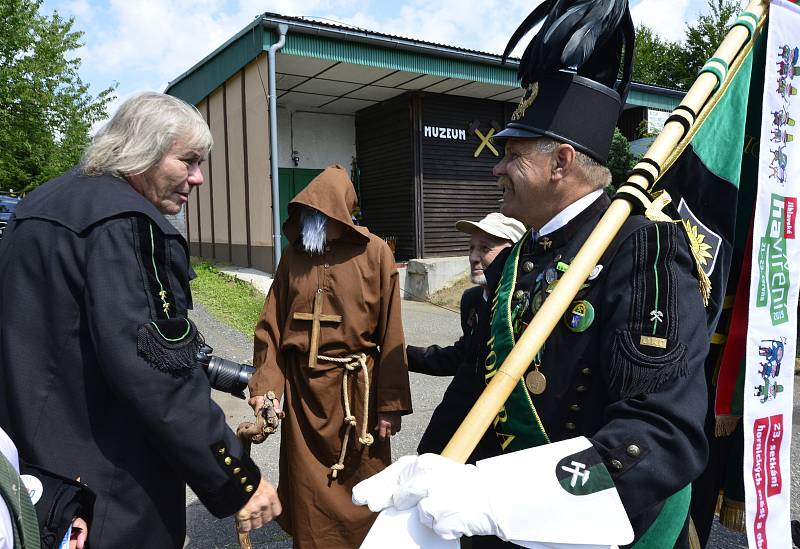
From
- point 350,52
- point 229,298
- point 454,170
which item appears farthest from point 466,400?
point 454,170

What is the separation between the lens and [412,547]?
1.13m

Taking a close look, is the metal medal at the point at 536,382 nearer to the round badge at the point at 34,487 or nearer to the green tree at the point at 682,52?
the round badge at the point at 34,487

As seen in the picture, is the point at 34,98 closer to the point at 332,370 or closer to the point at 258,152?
the point at 258,152

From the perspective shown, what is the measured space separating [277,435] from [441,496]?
12.9ft

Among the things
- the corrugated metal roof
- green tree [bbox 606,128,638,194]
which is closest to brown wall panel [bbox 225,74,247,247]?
the corrugated metal roof

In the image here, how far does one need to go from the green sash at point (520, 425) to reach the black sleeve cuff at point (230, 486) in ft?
2.59

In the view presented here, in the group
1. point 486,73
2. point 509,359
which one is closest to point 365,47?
point 486,73

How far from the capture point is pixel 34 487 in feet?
4.41

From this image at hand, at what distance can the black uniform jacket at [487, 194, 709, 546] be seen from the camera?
3.81 ft

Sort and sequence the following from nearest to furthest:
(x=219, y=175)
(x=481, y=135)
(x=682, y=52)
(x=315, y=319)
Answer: (x=315, y=319), (x=219, y=175), (x=481, y=135), (x=682, y=52)

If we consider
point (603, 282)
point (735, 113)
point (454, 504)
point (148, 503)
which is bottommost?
point (148, 503)

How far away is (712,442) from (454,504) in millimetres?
1423

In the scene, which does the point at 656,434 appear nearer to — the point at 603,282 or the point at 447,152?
the point at 603,282

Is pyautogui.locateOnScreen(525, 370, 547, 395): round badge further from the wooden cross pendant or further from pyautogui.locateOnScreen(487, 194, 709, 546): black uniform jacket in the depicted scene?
the wooden cross pendant
